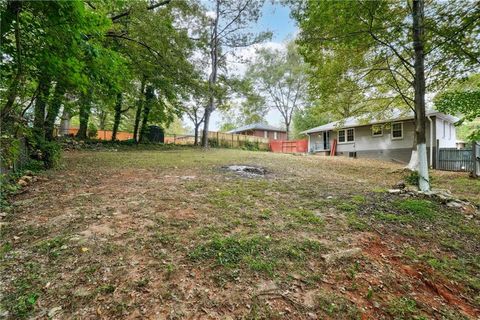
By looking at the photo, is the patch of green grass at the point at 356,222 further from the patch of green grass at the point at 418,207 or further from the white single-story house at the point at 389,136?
the white single-story house at the point at 389,136

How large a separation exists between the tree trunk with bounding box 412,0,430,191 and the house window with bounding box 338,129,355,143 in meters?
12.2

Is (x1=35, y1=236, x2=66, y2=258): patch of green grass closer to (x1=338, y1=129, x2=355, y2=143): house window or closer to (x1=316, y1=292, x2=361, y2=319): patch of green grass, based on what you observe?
(x1=316, y1=292, x2=361, y2=319): patch of green grass

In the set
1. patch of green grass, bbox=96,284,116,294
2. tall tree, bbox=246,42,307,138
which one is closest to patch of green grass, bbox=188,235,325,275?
patch of green grass, bbox=96,284,116,294

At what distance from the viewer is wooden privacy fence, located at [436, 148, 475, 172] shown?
10188mm

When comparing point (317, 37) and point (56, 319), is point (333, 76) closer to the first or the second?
point (317, 37)

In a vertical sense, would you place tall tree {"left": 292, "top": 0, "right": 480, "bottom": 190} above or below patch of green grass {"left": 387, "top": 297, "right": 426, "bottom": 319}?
above

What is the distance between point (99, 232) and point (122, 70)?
117 inches

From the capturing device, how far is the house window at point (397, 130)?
1440 cm

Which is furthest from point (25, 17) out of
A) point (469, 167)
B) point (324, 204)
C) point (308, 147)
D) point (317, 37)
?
point (308, 147)

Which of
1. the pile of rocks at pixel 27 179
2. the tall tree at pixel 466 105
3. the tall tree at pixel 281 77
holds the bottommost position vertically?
the pile of rocks at pixel 27 179

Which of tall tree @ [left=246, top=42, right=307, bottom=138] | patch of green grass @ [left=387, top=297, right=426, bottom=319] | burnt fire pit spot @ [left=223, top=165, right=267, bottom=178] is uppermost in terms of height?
tall tree @ [left=246, top=42, right=307, bottom=138]

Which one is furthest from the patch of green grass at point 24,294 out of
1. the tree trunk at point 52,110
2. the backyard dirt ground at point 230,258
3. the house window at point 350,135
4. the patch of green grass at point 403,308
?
the house window at point 350,135


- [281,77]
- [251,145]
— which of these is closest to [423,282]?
[251,145]

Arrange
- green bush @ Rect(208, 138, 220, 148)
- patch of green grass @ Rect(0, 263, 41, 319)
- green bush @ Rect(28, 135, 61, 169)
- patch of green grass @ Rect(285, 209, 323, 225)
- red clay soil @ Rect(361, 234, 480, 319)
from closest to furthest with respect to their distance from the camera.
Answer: patch of green grass @ Rect(0, 263, 41, 319), red clay soil @ Rect(361, 234, 480, 319), patch of green grass @ Rect(285, 209, 323, 225), green bush @ Rect(28, 135, 61, 169), green bush @ Rect(208, 138, 220, 148)
